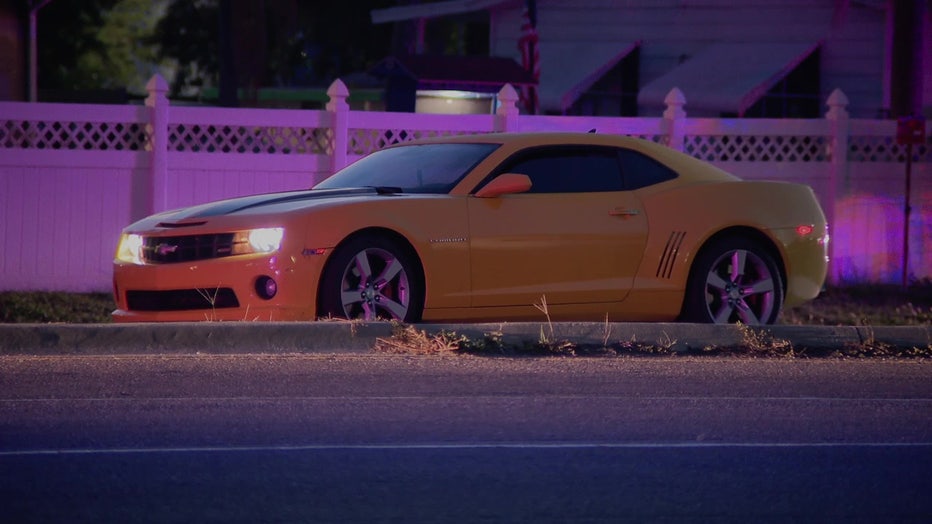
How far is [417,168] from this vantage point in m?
10.4

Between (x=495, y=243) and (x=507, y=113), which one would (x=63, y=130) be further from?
(x=495, y=243)

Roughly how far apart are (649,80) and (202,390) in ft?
63.6

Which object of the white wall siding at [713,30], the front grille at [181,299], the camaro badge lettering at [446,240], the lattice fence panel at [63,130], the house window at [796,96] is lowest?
the front grille at [181,299]

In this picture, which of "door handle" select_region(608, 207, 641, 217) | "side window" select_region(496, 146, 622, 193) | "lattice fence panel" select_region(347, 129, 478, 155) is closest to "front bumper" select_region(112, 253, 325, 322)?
"side window" select_region(496, 146, 622, 193)

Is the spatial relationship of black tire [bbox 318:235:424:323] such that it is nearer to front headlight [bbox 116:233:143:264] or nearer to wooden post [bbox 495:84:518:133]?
front headlight [bbox 116:233:143:264]

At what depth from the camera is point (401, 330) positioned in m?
9.12

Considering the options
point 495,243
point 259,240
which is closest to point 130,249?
point 259,240

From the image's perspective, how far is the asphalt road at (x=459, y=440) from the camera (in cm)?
539

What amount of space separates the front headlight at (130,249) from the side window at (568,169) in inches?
91.4

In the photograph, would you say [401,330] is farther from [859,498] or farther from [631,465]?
[859,498]

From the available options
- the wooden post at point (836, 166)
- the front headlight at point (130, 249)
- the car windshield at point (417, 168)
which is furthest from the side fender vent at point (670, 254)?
the wooden post at point (836, 166)

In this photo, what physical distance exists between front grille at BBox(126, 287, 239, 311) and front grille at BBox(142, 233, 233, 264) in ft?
0.65

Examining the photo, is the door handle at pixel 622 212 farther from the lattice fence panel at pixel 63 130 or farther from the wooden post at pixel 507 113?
the lattice fence panel at pixel 63 130

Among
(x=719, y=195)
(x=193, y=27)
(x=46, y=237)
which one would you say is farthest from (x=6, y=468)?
(x=193, y=27)
